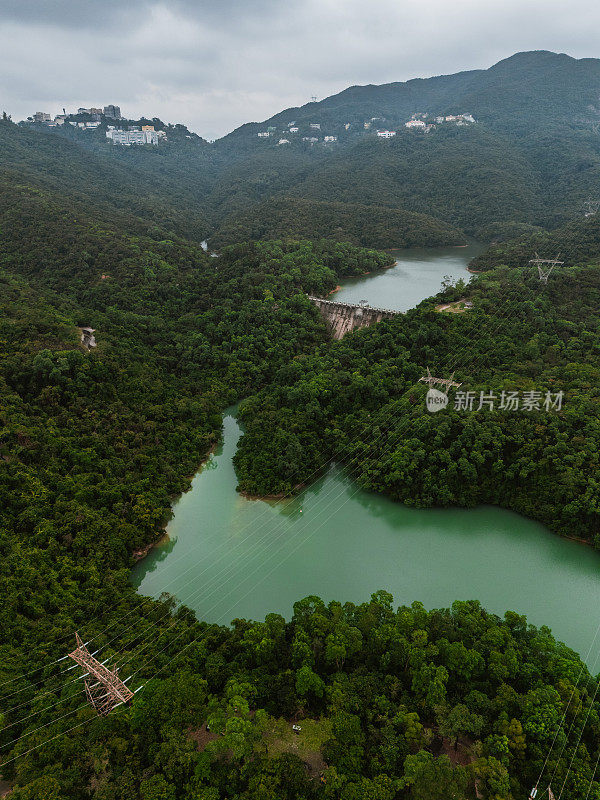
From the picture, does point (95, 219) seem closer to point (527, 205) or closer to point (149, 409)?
point (149, 409)

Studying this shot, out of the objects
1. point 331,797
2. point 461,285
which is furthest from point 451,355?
point 331,797

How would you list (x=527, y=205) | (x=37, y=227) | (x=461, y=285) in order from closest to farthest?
(x=461, y=285) → (x=37, y=227) → (x=527, y=205)

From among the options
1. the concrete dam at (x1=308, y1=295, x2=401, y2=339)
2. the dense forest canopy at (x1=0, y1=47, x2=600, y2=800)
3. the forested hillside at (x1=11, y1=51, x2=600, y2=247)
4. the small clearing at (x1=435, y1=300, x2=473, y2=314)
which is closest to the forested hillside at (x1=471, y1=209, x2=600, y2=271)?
the dense forest canopy at (x1=0, y1=47, x2=600, y2=800)

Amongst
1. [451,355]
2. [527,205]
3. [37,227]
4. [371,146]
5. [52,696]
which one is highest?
[371,146]

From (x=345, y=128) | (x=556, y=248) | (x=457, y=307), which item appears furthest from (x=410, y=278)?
(x=345, y=128)

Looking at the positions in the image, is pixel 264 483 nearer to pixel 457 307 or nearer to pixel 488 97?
pixel 457 307

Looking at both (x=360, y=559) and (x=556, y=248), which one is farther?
(x=556, y=248)
